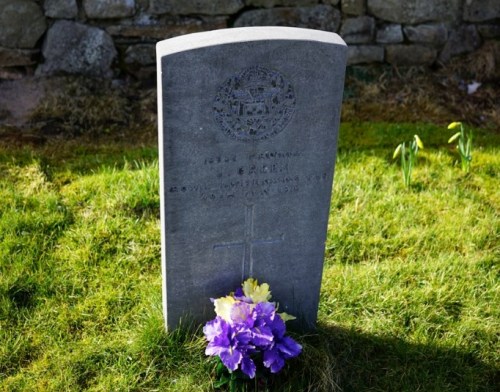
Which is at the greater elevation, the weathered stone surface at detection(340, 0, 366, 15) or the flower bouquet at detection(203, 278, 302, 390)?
the weathered stone surface at detection(340, 0, 366, 15)

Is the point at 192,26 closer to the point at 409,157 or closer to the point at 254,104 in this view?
the point at 409,157

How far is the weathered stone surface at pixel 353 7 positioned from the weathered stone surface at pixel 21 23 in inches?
92.4

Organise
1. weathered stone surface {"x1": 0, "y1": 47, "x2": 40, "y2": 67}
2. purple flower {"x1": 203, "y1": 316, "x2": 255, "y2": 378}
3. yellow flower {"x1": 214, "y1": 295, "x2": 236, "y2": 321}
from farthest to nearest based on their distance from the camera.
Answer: weathered stone surface {"x1": 0, "y1": 47, "x2": 40, "y2": 67} < yellow flower {"x1": 214, "y1": 295, "x2": 236, "y2": 321} < purple flower {"x1": 203, "y1": 316, "x2": 255, "y2": 378}

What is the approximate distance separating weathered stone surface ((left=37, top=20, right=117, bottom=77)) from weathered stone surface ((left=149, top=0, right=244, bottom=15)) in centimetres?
46

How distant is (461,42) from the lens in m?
5.38

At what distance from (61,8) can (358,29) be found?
2.35 metres

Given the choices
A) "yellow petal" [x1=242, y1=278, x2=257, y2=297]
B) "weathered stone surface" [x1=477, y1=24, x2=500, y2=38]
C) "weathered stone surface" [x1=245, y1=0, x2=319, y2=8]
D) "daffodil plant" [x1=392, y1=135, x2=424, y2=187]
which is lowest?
"yellow petal" [x1=242, y1=278, x2=257, y2=297]

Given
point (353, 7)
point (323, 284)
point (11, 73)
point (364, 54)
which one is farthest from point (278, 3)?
point (323, 284)

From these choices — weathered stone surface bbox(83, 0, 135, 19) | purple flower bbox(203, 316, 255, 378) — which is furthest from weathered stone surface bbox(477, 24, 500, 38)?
purple flower bbox(203, 316, 255, 378)

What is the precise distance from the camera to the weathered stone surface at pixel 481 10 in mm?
5242

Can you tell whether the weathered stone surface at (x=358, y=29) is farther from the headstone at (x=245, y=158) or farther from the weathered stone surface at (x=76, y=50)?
the headstone at (x=245, y=158)

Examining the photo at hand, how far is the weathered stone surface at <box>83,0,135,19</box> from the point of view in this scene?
474 centimetres

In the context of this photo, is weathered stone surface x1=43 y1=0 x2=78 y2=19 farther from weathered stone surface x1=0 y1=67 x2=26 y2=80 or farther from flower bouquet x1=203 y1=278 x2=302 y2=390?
flower bouquet x1=203 y1=278 x2=302 y2=390

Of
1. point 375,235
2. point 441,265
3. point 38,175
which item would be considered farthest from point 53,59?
point 441,265
